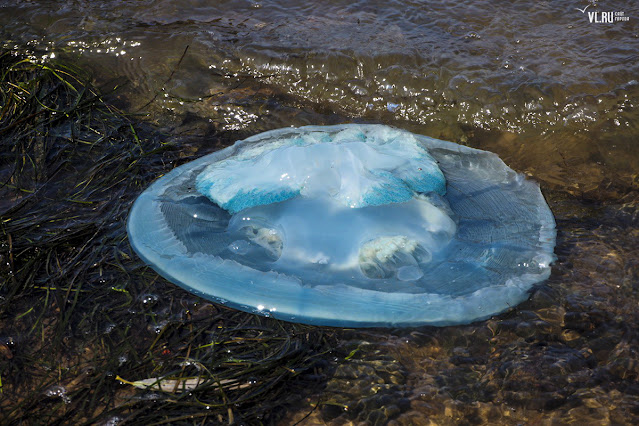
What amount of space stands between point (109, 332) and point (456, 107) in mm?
3182

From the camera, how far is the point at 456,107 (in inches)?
188

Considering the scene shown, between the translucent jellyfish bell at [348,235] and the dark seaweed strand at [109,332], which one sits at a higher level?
the translucent jellyfish bell at [348,235]

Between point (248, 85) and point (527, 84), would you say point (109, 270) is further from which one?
point (527, 84)

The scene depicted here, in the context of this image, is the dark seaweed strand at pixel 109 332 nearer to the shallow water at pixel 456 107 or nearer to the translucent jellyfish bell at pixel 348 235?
the translucent jellyfish bell at pixel 348 235

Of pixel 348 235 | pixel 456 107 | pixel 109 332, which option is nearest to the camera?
pixel 109 332

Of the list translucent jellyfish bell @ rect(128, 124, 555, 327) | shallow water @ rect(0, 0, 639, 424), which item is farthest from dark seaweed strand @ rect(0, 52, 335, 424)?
shallow water @ rect(0, 0, 639, 424)

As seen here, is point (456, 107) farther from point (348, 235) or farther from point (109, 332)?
point (109, 332)

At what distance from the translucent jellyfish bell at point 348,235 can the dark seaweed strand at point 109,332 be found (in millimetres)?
189

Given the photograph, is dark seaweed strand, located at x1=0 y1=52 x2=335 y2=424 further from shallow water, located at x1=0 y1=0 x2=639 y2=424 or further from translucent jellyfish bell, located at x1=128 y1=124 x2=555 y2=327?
shallow water, located at x1=0 y1=0 x2=639 y2=424

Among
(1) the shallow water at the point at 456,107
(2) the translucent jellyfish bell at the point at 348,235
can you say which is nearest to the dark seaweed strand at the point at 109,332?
(2) the translucent jellyfish bell at the point at 348,235

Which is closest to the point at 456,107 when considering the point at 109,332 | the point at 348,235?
the point at 348,235

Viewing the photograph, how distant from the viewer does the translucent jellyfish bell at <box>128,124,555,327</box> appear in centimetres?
282

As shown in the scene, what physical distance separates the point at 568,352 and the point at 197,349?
1769mm

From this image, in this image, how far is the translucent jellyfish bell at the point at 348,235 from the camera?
9.24 feet
